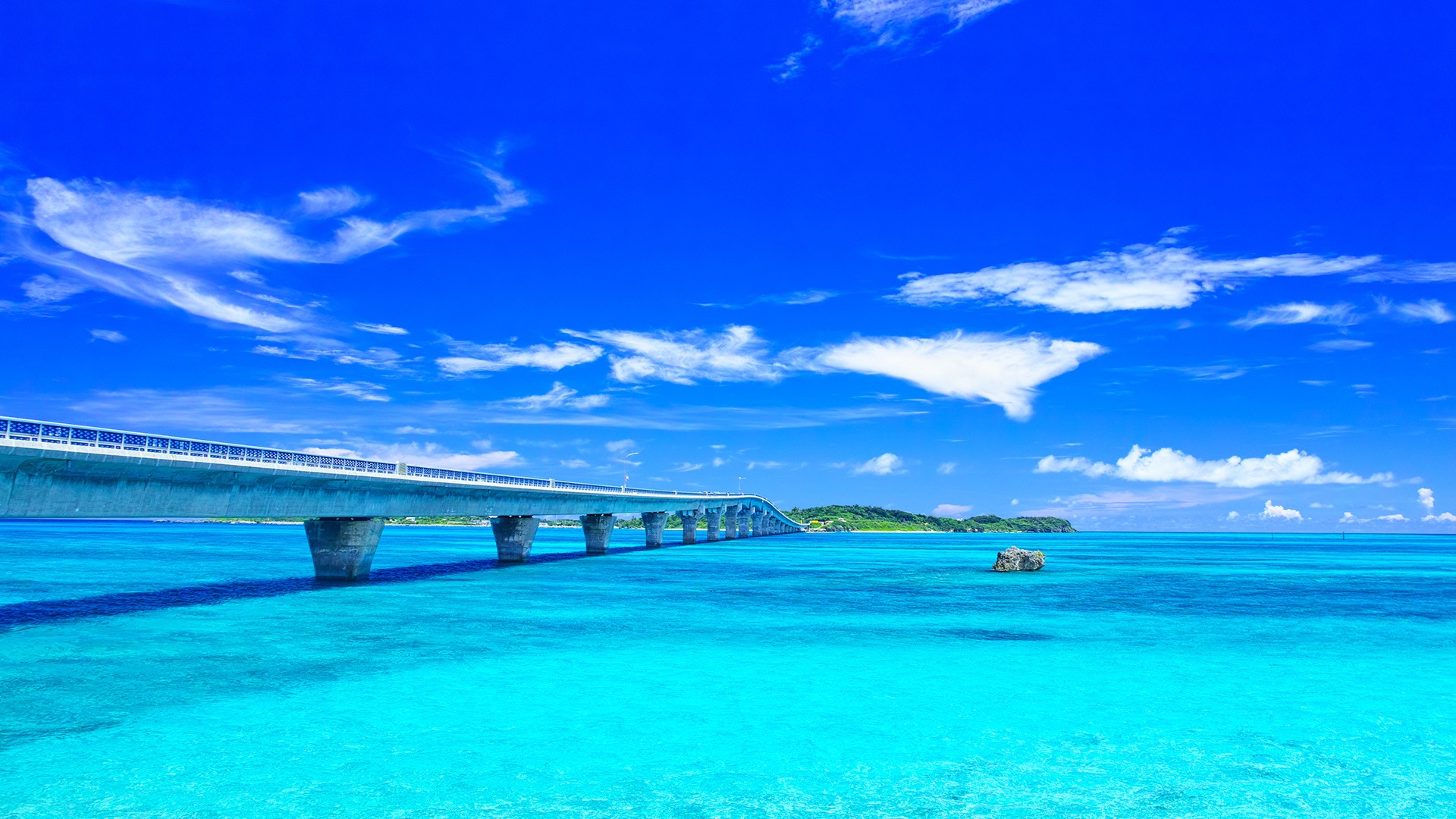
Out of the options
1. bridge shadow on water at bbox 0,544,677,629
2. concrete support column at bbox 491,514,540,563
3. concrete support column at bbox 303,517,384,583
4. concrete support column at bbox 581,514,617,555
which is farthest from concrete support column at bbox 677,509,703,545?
concrete support column at bbox 303,517,384,583

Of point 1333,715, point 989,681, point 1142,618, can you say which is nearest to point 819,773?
point 989,681

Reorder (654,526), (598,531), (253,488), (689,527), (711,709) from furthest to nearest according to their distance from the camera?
(689,527), (654,526), (598,531), (253,488), (711,709)

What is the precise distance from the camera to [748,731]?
804 inches

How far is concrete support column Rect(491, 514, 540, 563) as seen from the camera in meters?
89.1

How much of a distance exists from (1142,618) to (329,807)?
40505 millimetres

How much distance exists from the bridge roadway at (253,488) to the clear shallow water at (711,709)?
498 cm

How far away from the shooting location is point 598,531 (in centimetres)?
11719

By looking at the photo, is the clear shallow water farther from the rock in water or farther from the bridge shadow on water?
the rock in water

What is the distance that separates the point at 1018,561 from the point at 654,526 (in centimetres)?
6677

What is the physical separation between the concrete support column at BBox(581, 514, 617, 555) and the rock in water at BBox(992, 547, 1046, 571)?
4913 centimetres

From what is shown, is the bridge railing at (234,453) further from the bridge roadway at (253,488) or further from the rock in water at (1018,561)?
the rock in water at (1018,561)

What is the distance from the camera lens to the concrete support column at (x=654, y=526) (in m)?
141

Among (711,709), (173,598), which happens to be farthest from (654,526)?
(711,709)

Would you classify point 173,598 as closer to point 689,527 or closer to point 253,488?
point 253,488
